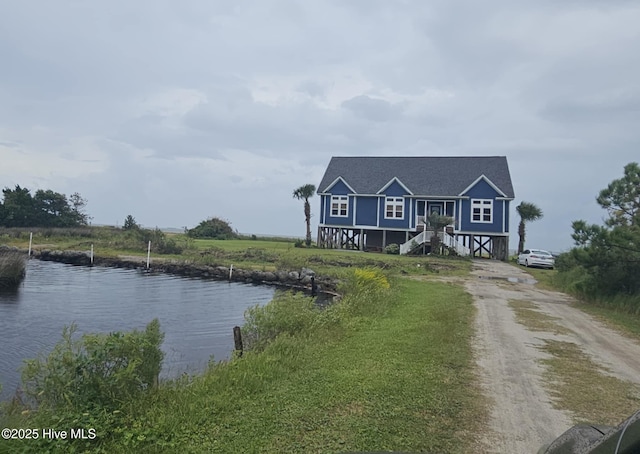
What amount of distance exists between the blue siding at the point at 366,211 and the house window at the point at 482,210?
7896 mm

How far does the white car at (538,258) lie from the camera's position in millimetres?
31022

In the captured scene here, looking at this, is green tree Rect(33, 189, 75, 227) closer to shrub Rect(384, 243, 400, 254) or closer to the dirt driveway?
shrub Rect(384, 243, 400, 254)

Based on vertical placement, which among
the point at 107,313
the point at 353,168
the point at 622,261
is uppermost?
the point at 353,168

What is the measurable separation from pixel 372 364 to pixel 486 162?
3658 centimetres

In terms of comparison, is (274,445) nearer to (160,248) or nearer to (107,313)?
Answer: (107,313)

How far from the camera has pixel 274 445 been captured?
425 cm

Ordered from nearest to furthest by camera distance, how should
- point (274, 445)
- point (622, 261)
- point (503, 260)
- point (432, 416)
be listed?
point (274, 445) < point (432, 416) < point (622, 261) < point (503, 260)

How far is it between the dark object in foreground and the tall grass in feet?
81.0

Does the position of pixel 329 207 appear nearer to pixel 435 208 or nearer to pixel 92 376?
pixel 435 208

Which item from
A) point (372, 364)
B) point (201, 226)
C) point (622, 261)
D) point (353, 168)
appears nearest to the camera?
point (372, 364)

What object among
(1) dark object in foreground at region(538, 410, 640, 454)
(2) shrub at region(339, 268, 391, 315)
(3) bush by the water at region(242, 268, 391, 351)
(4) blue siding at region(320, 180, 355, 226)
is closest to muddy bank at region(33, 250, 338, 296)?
(2) shrub at region(339, 268, 391, 315)

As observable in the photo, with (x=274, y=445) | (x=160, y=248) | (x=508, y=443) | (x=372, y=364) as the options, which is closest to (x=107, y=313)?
(x=372, y=364)

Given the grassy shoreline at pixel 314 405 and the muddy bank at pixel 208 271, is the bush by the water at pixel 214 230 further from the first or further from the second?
the grassy shoreline at pixel 314 405

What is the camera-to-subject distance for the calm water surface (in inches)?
429
